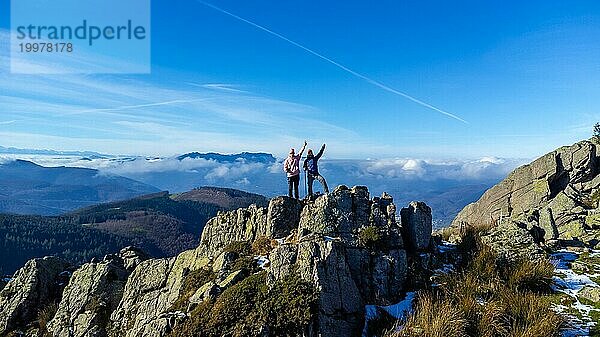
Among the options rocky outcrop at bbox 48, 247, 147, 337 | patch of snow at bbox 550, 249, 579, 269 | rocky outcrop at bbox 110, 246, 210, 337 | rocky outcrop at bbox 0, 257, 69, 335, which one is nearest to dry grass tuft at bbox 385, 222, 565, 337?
patch of snow at bbox 550, 249, 579, 269

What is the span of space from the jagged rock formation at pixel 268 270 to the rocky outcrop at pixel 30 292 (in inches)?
2.8

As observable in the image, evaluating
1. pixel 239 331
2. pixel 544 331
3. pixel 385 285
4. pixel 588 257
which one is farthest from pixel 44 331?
pixel 588 257

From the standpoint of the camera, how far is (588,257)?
19766 mm

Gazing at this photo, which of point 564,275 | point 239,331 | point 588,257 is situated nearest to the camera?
point 239,331

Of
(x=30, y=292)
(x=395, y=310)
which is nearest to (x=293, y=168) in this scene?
(x=395, y=310)

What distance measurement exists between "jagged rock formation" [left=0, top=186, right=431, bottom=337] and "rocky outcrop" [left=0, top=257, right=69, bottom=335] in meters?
0.07

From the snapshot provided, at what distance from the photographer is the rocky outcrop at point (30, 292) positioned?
80.0ft

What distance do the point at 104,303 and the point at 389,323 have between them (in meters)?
17.1

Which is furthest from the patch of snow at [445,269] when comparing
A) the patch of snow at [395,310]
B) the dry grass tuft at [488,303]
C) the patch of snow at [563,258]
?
the patch of snow at [563,258]

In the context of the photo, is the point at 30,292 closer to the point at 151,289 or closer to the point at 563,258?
the point at 151,289

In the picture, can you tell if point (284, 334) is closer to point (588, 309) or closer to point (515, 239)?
point (588, 309)

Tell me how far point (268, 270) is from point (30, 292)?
65.9 ft

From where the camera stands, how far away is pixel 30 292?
25.7 m

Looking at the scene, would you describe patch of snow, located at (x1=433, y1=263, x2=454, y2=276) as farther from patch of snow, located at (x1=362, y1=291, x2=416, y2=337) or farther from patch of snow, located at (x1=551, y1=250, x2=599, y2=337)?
patch of snow, located at (x1=551, y1=250, x2=599, y2=337)
